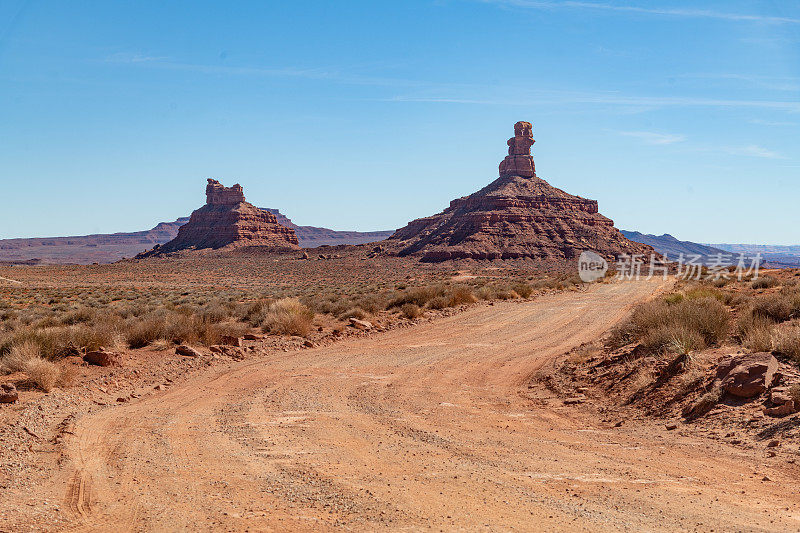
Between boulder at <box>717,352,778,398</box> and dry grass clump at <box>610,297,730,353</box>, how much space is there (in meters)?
1.23

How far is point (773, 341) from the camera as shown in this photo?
9.32 m

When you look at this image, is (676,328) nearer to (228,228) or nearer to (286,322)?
(286,322)

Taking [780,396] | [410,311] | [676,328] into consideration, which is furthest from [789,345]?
[410,311]

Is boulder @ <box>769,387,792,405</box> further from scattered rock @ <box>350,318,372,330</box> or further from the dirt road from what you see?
scattered rock @ <box>350,318,372,330</box>

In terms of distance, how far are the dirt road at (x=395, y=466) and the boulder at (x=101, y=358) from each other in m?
2.09

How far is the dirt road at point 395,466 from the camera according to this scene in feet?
17.3

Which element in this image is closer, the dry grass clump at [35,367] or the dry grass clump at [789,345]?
the dry grass clump at [789,345]

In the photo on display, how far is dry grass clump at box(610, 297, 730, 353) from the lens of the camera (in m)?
10.9

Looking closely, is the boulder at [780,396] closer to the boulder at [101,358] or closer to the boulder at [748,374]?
the boulder at [748,374]

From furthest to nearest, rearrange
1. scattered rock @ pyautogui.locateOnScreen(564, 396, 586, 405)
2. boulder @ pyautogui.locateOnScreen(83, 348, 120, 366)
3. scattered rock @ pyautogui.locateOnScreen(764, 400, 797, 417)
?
boulder @ pyautogui.locateOnScreen(83, 348, 120, 366) < scattered rock @ pyautogui.locateOnScreen(564, 396, 586, 405) < scattered rock @ pyautogui.locateOnScreen(764, 400, 797, 417)

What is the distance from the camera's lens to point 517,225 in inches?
4380

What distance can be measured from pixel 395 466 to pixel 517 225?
107253 millimetres
